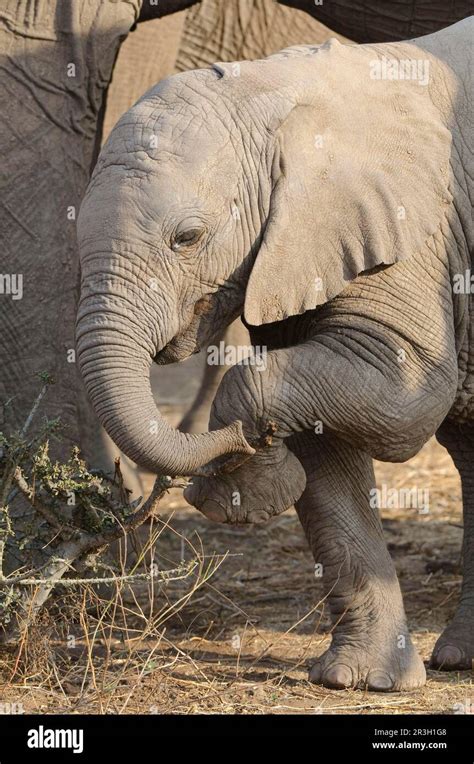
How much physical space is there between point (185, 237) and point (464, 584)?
178cm

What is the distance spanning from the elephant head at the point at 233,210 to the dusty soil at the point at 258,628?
0.52 metres

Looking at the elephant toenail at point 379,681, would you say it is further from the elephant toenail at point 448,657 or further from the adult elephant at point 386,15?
the adult elephant at point 386,15

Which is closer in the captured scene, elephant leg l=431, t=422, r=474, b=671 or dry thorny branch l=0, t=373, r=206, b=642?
dry thorny branch l=0, t=373, r=206, b=642

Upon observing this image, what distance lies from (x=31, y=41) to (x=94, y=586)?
1790mm

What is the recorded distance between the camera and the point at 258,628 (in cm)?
563

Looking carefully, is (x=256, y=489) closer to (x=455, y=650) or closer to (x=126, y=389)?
(x=126, y=389)

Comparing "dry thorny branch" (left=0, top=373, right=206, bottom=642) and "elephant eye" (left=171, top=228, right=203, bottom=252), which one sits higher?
"elephant eye" (left=171, top=228, right=203, bottom=252)

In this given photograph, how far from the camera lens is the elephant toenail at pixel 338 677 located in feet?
15.8

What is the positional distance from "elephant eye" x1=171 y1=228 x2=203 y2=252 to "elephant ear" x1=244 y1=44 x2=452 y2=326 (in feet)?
0.61

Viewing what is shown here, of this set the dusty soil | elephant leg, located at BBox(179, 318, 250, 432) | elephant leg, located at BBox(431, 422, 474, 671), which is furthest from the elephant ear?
elephant leg, located at BBox(179, 318, 250, 432)

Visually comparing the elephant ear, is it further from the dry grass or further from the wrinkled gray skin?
the dry grass

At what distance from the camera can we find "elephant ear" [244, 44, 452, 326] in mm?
4434

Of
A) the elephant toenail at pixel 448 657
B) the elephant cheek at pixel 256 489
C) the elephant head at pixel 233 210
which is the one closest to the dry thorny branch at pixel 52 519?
Result: the elephant cheek at pixel 256 489

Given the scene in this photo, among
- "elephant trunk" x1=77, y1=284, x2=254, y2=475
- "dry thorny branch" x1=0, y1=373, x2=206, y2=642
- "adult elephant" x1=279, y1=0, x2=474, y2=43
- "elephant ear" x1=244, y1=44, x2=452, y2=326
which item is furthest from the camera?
"adult elephant" x1=279, y1=0, x2=474, y2=43
